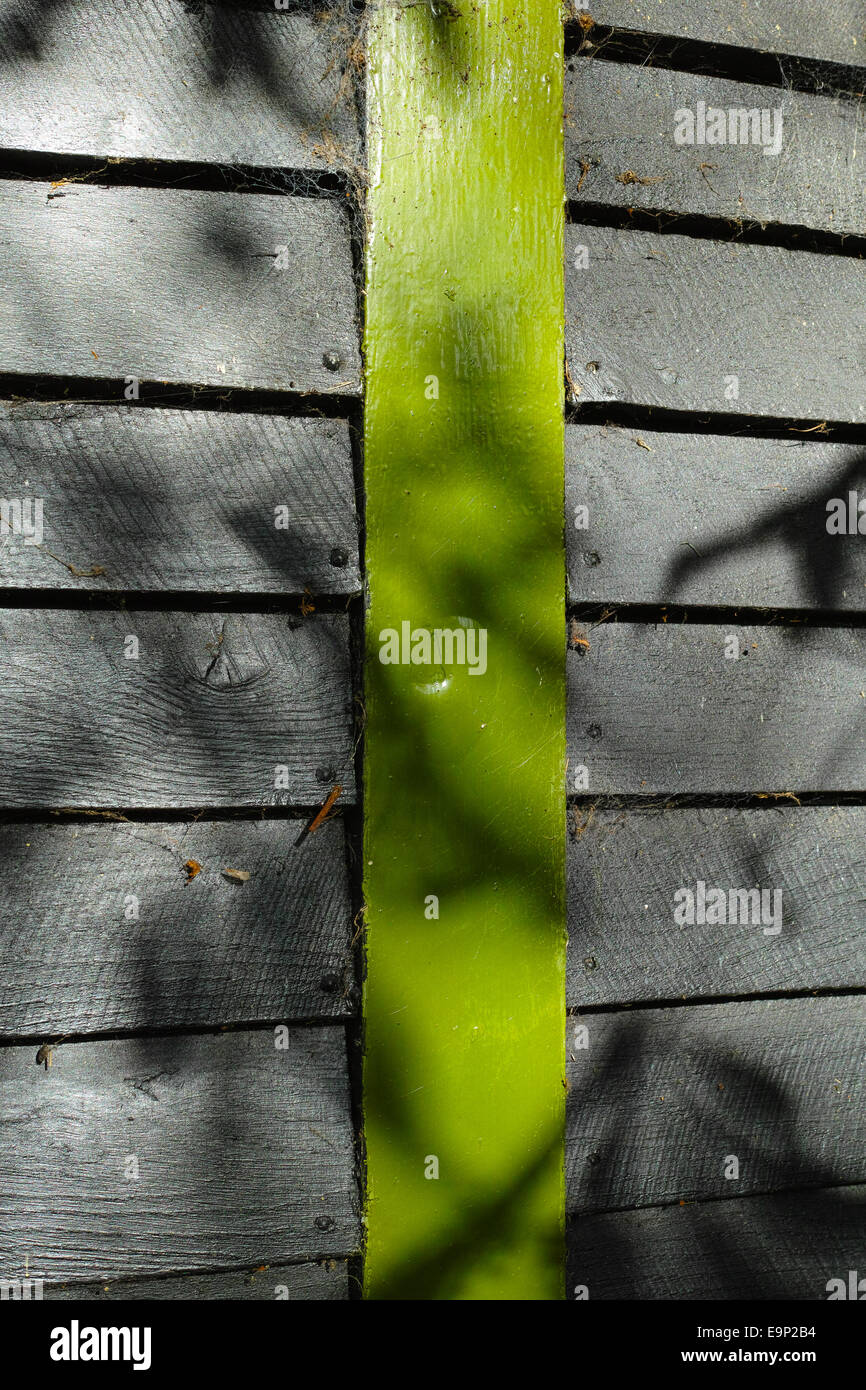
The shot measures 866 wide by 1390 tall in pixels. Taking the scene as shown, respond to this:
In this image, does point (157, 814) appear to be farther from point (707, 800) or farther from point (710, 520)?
point (710, 520)

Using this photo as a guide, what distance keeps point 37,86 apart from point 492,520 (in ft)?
2.97

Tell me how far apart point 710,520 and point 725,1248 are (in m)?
1.21

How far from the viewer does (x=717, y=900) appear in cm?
144

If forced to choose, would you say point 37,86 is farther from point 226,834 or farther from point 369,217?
point 226,834

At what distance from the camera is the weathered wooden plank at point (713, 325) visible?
141cm

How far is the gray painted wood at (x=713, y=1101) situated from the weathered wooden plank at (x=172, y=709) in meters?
0.63

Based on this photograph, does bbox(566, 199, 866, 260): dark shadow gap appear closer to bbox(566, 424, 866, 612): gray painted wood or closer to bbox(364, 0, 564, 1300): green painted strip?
bbox(364, 0, 564, 1300): green painted strip

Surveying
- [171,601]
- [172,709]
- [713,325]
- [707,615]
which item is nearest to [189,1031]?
[172,709]

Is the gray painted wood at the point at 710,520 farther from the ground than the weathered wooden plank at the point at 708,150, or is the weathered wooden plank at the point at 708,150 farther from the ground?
the weathered wooden plank at the point at 708,150

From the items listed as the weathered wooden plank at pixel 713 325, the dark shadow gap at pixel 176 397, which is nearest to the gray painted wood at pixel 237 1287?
the dark shadow gap at pixel 176 397

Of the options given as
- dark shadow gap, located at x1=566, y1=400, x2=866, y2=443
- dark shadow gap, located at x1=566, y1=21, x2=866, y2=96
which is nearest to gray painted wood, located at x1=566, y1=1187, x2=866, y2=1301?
dark shadow gap, located at x1=566, y1=400, x2=866, y2=443

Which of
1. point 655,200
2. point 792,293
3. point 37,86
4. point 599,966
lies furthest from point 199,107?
point 599,966

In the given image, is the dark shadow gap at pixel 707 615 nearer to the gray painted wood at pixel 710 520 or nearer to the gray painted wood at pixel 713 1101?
the gray painted wood at pixel 710 520

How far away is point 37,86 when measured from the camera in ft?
4.11
